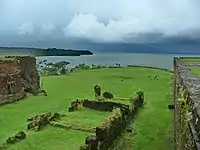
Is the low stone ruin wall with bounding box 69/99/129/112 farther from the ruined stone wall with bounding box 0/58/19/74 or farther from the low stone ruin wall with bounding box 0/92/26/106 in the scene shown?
the ruined stone wall with bounding box 0/58/19/74

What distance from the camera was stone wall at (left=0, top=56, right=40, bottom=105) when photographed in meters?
35.1

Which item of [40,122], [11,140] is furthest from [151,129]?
[11,140]

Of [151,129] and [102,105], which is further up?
[102,105]

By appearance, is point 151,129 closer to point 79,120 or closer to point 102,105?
point 79,120

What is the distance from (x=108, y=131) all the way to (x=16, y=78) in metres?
20.7

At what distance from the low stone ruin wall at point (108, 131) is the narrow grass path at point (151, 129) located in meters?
0.46

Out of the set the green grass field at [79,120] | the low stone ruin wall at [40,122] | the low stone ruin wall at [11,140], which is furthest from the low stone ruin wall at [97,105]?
the low stone ruin wall at [11,140]

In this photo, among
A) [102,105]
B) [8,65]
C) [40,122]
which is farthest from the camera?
[8,65]

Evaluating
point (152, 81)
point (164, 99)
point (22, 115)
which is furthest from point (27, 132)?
point (152, 81)

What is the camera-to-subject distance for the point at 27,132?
858 inches

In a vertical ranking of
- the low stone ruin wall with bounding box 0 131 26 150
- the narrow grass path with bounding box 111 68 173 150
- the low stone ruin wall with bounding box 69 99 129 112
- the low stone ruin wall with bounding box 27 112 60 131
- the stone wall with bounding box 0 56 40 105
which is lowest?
the narrow grass path with bounding box 111 68 173 150

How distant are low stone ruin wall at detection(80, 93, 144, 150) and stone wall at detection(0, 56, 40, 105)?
13996 mm

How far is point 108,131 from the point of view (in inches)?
765

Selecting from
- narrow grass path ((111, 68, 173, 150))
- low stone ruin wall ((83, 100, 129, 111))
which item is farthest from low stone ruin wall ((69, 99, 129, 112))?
narrow grass path ((111, 68, 173, 150))
